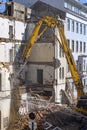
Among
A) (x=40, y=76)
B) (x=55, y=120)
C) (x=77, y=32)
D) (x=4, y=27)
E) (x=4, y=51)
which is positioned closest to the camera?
(x=55, y=120)

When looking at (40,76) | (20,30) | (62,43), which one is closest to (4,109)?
(40,76)

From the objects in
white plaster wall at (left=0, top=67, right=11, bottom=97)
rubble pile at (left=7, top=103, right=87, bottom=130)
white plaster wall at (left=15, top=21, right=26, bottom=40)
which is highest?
white plaster wall at (left=15, top=21, right=26, bottom=40)

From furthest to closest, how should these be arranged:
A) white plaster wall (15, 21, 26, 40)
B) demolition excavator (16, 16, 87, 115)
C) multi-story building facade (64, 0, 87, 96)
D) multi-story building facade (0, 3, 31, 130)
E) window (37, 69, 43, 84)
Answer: multi-story building facade (64, 0, 87, 96), window (37, 69, 43, 84), white plaster wall (15, 21, 26, 40), multi-story building facade (0, 3, 31, 130), demolition excavator (16, 16, 87, 115)

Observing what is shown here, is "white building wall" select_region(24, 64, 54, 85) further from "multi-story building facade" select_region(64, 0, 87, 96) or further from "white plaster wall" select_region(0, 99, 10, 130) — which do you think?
"white plaster wall" select_region(0, 99, 10, 130)

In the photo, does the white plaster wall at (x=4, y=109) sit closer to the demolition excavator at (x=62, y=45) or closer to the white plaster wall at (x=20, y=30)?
A: the demolition excavator at (x=62, y=45)

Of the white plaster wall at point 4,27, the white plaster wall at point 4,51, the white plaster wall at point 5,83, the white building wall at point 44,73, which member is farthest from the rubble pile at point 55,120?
the white plaster wall at point 4,27

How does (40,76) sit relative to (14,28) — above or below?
below

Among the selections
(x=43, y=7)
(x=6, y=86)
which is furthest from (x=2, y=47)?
(x=43, y=7)

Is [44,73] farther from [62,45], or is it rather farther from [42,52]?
[62,45]

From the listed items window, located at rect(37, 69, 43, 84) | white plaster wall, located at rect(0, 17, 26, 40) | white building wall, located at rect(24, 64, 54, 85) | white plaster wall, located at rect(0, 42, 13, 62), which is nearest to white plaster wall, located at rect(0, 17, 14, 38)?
white plaster wall, located at rect(0, 17, 26, 40)

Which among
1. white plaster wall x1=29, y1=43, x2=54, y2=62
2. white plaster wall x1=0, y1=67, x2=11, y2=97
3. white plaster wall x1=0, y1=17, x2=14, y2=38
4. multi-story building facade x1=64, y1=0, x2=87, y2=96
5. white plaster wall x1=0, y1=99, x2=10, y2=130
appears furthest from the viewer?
multi-story building facade x1=64, y1=0, x2=87, y2=96

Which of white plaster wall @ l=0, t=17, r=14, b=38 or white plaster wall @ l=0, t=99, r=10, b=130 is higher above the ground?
white plaster wall @ l=0, t=17, r=14, b=38

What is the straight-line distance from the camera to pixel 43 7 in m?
41.8

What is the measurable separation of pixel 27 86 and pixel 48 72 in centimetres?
298
